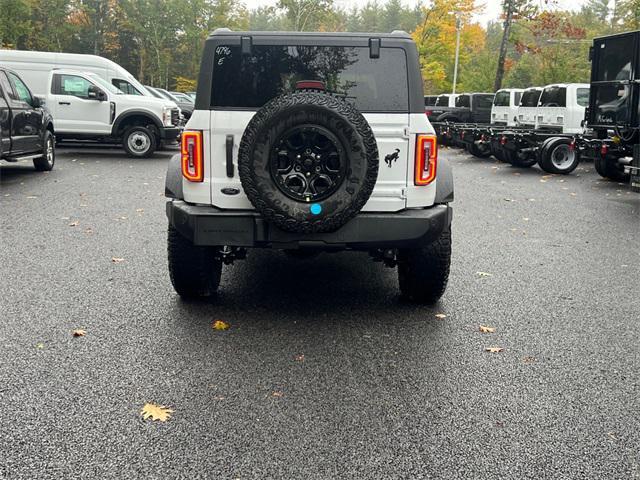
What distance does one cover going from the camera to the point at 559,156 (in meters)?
16.6

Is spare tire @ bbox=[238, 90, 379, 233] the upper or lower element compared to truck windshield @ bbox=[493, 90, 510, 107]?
lower

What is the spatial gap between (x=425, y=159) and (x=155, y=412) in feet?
8.45

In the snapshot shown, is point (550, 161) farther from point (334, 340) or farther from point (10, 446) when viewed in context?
point (10, 446)

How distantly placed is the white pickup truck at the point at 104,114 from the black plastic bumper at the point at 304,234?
14017 mm

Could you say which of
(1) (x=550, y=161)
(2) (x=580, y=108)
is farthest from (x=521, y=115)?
(1) (x=550, y=161)

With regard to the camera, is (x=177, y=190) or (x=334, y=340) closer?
(x=334, y=340)

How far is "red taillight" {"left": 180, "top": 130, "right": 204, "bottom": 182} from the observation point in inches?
202

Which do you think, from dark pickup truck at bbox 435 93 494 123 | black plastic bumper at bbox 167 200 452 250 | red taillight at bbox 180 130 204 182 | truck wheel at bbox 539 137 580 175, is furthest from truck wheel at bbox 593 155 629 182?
dark pickup truck at bbox 435 93 494 123

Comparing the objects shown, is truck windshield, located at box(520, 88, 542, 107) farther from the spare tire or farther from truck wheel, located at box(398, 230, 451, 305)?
the spare tire

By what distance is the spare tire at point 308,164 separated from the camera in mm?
4730

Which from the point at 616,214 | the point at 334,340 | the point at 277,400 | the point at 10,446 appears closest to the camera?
the point at 10,446

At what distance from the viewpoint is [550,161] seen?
1648 centimetres

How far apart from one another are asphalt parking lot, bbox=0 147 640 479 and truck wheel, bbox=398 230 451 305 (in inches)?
5.6

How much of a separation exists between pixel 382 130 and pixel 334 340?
4.83 ft
